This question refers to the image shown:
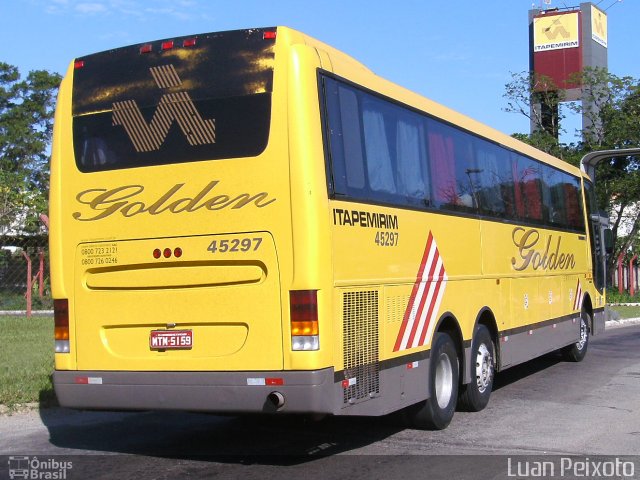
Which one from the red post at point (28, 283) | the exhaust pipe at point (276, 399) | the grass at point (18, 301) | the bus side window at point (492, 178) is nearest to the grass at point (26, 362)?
the red post at point (28, 283)

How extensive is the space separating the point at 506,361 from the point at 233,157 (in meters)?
5.67

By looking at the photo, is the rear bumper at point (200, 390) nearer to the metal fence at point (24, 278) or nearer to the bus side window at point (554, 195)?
the bus side window at point (554, 195)

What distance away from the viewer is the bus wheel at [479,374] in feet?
33.1

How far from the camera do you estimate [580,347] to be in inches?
619

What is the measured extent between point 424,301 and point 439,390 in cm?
108

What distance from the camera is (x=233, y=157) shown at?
7.32 meters

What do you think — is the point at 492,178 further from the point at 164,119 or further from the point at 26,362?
the point at 26,362

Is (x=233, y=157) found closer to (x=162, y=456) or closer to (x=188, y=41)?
(x=188, y=41)

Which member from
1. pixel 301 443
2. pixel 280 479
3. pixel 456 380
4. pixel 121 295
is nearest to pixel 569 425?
pixel 456 380

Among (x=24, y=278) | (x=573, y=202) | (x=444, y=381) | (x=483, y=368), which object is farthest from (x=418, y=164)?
(x=24, y=278)

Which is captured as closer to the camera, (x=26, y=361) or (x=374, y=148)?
(x=374, y=148)

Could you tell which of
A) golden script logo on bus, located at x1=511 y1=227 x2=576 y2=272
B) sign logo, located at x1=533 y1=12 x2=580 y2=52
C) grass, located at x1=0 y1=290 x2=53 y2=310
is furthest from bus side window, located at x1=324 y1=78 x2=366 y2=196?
sign logo, located at x1=533 y1=12 x2=580 y2=52

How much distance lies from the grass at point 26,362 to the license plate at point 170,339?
11.2 feet

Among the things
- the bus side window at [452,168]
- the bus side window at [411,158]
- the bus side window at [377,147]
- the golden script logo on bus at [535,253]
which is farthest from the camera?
the golden script logo on bus at [535,253]
